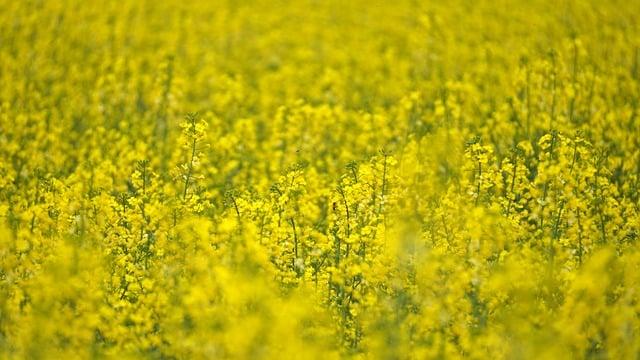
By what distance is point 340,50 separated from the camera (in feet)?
44.0

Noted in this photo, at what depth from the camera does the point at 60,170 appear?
8375 millimetres

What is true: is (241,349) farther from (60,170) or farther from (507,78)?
(507,78)

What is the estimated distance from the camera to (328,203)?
23.8 feet

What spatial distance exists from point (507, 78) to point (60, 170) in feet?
17.0

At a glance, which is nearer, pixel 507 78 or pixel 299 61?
pixel 507 78

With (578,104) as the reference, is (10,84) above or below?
above

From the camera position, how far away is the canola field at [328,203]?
15.9ft

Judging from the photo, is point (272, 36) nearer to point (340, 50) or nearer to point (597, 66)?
point (340, 50)

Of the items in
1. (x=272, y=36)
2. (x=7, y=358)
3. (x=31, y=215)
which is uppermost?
(x=272, y=36)

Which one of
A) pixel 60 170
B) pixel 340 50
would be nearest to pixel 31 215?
pixel 60 170

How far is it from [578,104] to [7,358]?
255 inches

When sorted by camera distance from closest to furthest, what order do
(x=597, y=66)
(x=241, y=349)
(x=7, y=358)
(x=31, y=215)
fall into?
(x=241, y=349) < (x=7, y=358) < (x=31, y=215) < (x=597, y=66)

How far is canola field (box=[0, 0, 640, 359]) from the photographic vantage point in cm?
483

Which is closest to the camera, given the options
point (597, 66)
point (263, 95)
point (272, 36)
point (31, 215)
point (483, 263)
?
point (483, 263)
